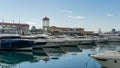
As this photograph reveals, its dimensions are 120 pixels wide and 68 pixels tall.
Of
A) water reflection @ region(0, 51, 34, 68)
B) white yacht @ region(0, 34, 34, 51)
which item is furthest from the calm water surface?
white yacht @ region(0, 34, 34, 51)

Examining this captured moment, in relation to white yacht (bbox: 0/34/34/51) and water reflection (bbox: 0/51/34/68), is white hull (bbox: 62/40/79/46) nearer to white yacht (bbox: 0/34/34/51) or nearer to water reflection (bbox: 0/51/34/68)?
white yacht (bbox: 0/34/34/51)

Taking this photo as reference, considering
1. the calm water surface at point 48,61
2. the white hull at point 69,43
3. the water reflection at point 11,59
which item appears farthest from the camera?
the white hull at point 69,43

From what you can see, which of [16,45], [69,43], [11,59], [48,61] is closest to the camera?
[48,61]

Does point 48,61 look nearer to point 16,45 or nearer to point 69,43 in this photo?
point 16,45

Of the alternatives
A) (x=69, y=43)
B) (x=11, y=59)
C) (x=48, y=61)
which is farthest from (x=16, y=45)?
(x=69, y=43)

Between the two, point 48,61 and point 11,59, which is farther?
point 11,59

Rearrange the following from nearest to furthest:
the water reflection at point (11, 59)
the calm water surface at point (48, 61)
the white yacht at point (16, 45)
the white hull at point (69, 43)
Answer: the calm water surface at point (48, 61)
the water reflection at point (11, 59)
the white yacht at point (16, 45)
the white hull at point (69, 43)

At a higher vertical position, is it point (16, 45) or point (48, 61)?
point (16, 45)

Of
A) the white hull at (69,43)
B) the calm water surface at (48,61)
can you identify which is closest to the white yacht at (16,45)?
the calm water surface at (48,61)

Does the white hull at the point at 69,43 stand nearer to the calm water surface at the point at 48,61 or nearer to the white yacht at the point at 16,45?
the calm water surface at the point at 48,61

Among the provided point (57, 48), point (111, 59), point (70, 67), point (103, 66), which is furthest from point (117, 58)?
point (57, 48)

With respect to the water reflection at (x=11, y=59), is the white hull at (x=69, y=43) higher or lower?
higher

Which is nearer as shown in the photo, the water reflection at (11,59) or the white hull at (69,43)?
the water reflection at (11,59)

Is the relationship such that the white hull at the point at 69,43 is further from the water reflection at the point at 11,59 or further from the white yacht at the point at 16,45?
the water reflection at the point at 11,59
